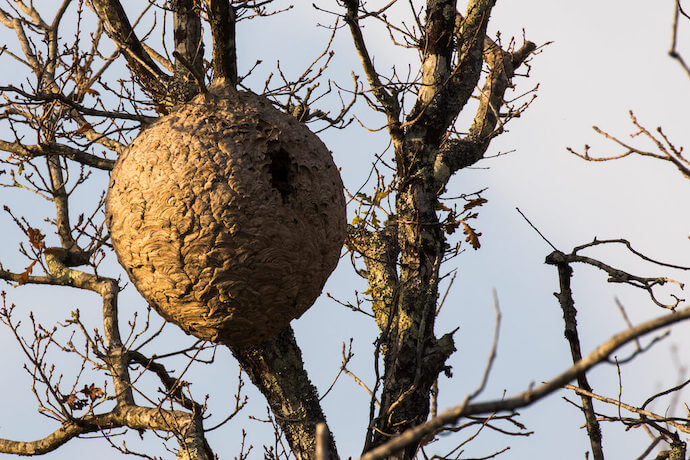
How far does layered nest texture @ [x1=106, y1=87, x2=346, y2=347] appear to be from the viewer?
3895 millimetres

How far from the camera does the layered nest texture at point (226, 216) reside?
3.89m

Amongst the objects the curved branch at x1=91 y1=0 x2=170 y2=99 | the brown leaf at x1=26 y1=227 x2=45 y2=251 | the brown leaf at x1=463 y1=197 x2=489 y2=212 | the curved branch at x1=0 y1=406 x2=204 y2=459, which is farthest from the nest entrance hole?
the brown leaf at x1=26 y1=227 x2=45 y2=251

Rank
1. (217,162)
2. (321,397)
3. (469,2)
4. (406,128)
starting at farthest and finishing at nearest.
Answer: (469,2)
(406,128)
(321,397)
(217,162)

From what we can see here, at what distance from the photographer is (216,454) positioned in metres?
5.59

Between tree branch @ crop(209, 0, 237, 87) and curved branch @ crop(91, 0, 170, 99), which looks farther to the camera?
curved branch @ crop(91, 0, 170, 99)

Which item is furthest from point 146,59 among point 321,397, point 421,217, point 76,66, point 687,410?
point 687,410

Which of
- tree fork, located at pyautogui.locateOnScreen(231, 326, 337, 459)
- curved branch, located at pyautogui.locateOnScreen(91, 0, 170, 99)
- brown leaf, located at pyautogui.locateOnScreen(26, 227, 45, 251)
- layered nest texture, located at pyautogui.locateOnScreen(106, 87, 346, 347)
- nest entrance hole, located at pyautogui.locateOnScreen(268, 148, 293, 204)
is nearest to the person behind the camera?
layered nest texture, located at pyautogui.locateOnScreen(106, 87, 346, 347)

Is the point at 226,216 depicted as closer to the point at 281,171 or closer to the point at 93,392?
the point at 281,171

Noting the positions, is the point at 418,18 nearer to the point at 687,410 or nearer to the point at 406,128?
the point at 406,128

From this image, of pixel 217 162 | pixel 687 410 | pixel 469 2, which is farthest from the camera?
pixel 469 2

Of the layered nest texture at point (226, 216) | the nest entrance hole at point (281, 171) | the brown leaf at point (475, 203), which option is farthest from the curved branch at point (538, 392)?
the brown leaf at point (475, 203)

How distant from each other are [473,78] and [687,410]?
10.6 feet

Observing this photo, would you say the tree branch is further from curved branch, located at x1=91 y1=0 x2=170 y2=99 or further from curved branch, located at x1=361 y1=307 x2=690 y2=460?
curved branch, located at x1=361 y1=307 x2=690 y2=460

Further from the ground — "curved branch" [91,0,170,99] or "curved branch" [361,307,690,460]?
"curved branch" [91,0,170,99]
